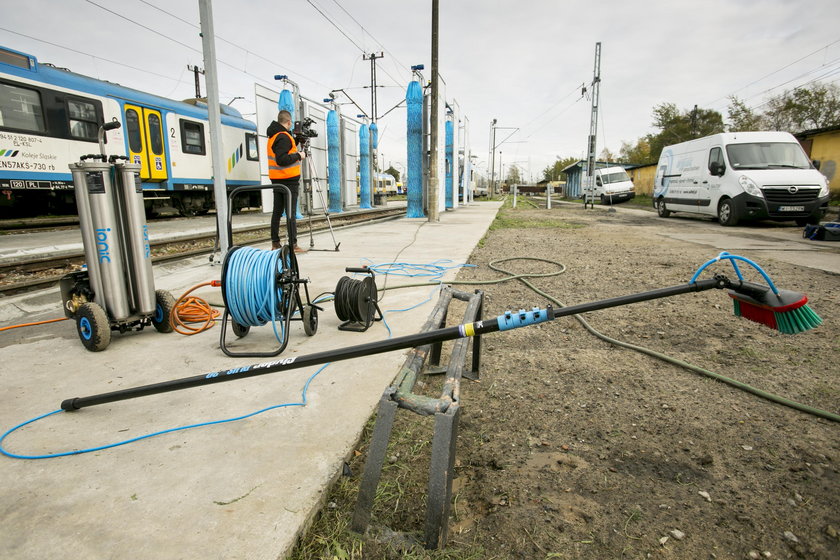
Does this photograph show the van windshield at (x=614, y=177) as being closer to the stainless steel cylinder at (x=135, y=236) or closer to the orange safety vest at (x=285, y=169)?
the orange safety vest at (x=285, y=169)

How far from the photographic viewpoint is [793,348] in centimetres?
342

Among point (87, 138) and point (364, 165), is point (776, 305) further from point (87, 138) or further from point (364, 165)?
point (364, 165)

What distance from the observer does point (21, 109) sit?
1051 centimetres

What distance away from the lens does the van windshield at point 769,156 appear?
488 inches

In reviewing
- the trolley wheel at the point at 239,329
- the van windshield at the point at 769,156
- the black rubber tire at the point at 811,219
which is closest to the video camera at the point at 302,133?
the trolley wheel at the point at 239,329

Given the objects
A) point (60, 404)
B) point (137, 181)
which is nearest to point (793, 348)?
point (60, 404)

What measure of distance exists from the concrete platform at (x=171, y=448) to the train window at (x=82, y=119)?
430 inches

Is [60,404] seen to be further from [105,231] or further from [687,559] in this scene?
[687,559]

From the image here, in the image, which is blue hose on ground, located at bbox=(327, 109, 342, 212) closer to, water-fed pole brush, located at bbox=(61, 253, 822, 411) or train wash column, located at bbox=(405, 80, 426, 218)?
train wash column, located at bbox=(405, 80, 426, 218)

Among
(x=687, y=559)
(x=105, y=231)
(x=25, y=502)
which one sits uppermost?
(x=105, y=231)

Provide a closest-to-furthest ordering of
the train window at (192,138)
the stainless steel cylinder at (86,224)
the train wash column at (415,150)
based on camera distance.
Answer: the stainless steel cylinder at (86,224) → the train window at (192,138) → the train wash column at (415,150)

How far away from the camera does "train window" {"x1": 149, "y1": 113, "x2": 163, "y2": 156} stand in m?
13.9

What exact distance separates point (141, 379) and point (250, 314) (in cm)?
75

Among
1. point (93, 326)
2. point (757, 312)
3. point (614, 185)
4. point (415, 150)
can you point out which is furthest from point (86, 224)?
point (614, 185)
